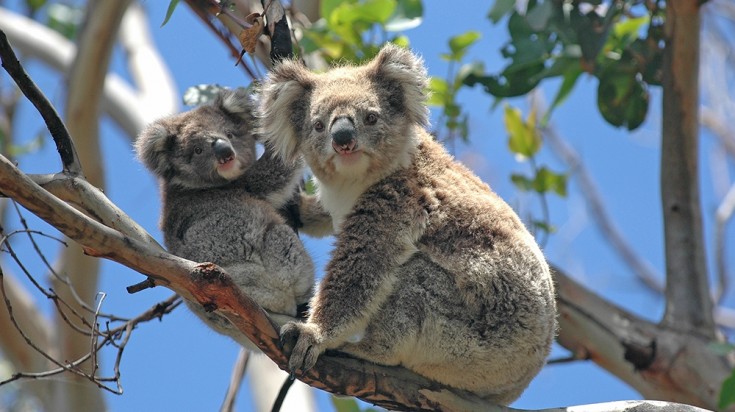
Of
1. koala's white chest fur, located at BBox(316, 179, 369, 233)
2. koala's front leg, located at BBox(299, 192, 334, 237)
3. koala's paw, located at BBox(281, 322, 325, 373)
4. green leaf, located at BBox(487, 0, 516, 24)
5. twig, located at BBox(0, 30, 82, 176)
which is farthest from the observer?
green leaf, located at BBox(487, 0, 516, 24)

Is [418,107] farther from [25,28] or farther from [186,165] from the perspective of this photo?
[25,28]

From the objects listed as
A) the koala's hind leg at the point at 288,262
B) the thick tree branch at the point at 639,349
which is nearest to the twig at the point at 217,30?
the koala's hind leg at the point at 288,262

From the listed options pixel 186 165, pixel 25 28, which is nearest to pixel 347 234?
pixel 186 165

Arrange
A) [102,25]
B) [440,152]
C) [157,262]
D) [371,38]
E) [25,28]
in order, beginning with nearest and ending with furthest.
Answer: [157,262], [440,152], [371,38], [102,25], [25,28]

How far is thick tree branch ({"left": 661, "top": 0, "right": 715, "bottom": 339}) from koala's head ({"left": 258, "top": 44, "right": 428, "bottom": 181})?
7.44 ft

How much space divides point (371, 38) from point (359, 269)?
2.15m

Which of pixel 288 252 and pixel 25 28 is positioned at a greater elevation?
pixel 25 28

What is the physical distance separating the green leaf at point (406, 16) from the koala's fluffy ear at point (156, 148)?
150cm

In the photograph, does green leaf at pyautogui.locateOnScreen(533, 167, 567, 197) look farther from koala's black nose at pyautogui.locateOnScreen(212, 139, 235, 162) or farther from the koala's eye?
koala's black nose at pyautogui.locateOnScreen(212, 139, 235, 162)

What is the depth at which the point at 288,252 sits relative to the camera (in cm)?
411

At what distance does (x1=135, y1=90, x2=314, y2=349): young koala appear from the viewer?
4082 mm

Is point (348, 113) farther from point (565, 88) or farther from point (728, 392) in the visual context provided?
point (565, 88)

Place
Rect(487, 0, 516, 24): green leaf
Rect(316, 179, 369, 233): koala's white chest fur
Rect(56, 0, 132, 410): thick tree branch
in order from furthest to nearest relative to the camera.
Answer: Rect(56, 0, 132, 410): thick tree branch → Rect(487, 0, 516, 24): green leaf → Rect(316, 179, 369, 233): koala's white chest fur

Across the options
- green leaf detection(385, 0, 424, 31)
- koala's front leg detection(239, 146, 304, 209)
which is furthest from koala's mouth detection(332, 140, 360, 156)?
green leaf detection(385, 0, 424, 31)
